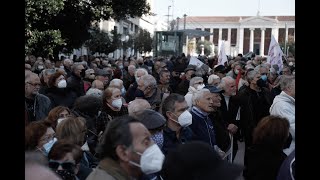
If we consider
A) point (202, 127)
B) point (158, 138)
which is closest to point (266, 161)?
point (158, 138)

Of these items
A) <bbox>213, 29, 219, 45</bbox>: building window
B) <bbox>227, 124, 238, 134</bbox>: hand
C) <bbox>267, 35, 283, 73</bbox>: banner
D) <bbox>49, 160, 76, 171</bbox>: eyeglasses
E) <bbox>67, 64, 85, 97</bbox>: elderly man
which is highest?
<bbox>213, 29, 219, 45</bbox>: building window

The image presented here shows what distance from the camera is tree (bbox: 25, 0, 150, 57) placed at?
A: 15938 millimetres

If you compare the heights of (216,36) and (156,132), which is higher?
(216,36)

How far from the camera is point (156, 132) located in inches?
160

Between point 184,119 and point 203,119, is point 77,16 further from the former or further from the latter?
point 184,119

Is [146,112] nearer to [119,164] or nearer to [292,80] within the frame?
[119,164]

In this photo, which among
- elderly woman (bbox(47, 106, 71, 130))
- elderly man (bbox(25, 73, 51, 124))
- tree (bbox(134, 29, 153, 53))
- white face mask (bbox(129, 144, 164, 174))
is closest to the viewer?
white face mask (bbox(129, 144, 164, 174))

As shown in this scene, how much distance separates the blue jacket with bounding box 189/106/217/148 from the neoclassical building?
10753 cm

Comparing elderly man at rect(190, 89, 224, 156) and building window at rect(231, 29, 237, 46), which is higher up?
building window at rect(231, 29, 237, 46)

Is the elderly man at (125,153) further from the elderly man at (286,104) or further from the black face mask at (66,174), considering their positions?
the elderly man at (286,104)

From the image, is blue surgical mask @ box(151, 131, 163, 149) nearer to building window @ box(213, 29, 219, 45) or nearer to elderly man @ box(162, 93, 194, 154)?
elderly man @ box(162, 93, 194, 154)

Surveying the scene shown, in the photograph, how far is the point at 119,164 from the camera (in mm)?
2775

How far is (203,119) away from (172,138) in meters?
0.92

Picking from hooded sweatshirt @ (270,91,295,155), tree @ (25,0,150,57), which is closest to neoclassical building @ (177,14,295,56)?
tree @ (25,0,150,57)
